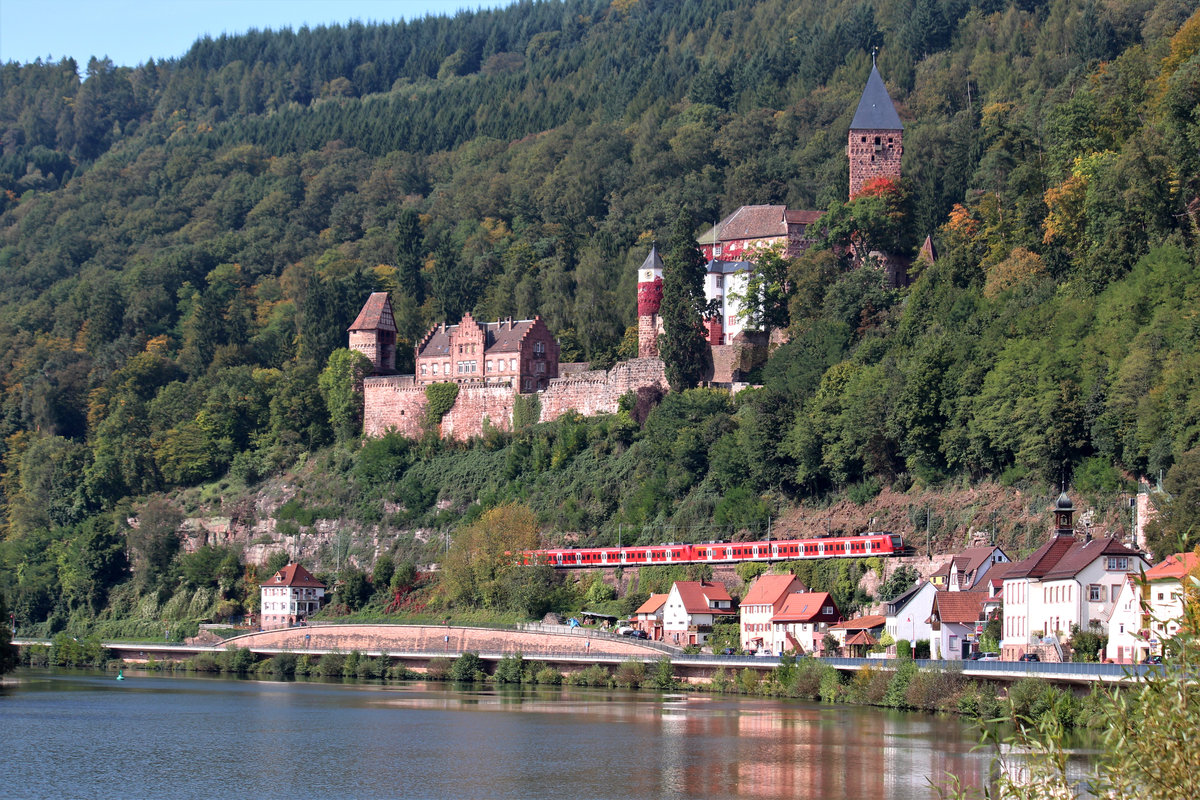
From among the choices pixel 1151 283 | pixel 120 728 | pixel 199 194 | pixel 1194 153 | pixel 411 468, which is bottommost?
pixel 120 728

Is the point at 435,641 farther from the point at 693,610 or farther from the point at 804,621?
the point at 804,621

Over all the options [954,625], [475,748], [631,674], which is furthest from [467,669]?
[475,748]

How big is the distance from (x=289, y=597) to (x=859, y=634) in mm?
34480

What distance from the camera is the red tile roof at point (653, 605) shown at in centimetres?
6638

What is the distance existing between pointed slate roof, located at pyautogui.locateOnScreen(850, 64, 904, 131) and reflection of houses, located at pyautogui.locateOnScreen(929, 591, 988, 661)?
39.4 meters

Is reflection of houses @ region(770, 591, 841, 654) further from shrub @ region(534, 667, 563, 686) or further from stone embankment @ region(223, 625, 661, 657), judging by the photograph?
shrub @ region(534, 667, 563, 686)

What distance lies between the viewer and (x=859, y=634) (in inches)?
2270

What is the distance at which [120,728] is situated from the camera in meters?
48.8

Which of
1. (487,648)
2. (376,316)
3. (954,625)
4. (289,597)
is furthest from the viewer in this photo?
(376,316)

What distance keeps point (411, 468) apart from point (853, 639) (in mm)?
34847

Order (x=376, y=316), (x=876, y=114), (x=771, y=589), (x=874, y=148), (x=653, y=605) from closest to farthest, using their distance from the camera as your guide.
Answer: (x=771, y=589)
(x=653, y=605)
(x=874, y=148)
(x=876, y=114)
(x=376, y=316)

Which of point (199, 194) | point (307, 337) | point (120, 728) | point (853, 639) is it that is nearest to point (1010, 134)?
point (853, 639)

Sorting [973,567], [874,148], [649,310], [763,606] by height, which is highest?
[874,148]

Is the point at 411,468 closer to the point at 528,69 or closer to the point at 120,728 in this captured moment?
the point at 120,728
